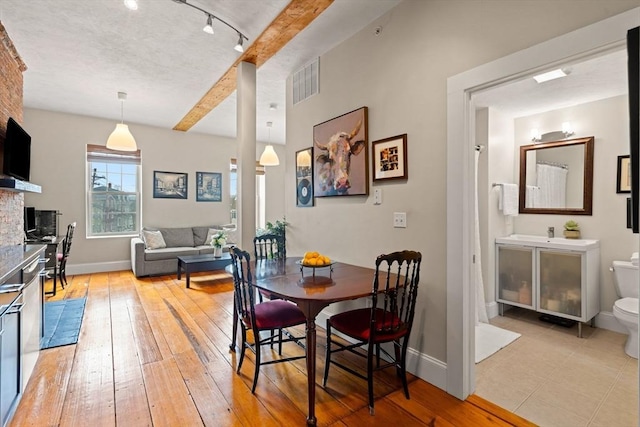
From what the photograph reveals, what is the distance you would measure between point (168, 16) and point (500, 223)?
4.07 metres

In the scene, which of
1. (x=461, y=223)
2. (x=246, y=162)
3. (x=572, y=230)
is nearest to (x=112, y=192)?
(x=246, y=162)

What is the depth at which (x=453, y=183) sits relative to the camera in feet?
6.83

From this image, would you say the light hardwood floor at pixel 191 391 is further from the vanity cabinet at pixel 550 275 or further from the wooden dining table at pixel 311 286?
the vanity cabinet at pixel 550 275

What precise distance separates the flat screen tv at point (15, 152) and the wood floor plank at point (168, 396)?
2.32 meters

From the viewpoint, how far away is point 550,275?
132 inches

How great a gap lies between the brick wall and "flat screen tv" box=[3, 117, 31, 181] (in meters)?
0.16

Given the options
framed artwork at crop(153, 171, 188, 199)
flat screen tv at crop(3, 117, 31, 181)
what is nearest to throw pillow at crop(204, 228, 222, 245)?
framed artwork at crop(153, 171, 188, 199)

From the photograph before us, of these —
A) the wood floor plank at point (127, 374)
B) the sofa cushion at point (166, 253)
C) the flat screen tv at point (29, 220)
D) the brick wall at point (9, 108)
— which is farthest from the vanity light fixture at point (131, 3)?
the sofa cushion at point (166, 253)

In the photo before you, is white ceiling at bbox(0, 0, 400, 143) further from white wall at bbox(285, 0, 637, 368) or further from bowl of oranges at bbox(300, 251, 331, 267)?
bowl of oranges at bbox(300, 251, 331, 267)

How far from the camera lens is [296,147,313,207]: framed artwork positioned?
134 inches

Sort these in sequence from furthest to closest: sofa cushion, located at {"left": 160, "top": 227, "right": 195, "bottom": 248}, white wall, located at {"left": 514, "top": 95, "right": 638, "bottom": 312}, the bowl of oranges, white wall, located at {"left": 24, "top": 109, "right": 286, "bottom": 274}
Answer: sofa cushion, located at {"left": 160, "top": 227, "right": 195, "bottom": 248}
white wall, located at {"left": 24, "top": 109, "right": 286, "bottom": 274}
white wall, located at {"left": 514, "top": 95, "right": 638, "bottom": 312}
the bowl of oranges

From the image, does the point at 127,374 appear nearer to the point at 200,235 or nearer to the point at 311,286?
the point at 311,286

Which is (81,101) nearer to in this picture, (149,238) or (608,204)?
(149,238)

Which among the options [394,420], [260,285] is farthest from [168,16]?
[394,420]
